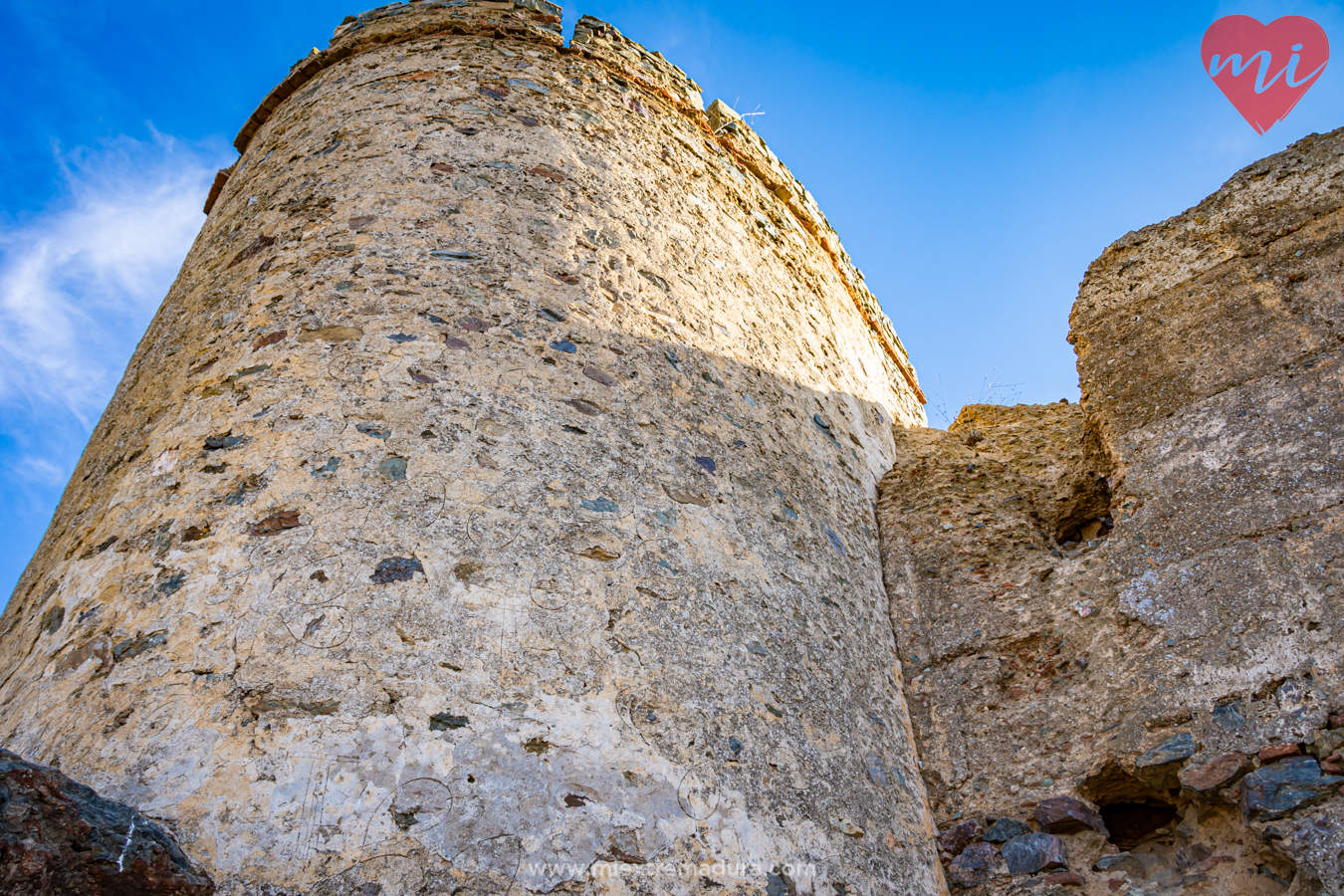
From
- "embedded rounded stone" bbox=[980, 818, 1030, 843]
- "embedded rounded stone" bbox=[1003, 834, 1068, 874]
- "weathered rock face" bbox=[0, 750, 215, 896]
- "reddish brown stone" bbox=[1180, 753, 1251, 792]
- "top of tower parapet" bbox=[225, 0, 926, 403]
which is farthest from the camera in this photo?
"top of tower parapet" bbox=[225, 0, 926, 403]

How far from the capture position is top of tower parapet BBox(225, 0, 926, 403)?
4.70 meters

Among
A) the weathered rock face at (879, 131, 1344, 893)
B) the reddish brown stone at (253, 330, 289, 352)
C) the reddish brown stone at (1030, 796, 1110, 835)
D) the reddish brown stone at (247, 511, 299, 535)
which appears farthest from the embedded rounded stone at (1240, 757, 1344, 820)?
the reddish brown stone at (253, 330, 289, 352)

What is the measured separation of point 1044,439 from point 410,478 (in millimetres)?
3547

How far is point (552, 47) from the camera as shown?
15.6 feet

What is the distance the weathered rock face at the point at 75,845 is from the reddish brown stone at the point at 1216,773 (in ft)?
9.23

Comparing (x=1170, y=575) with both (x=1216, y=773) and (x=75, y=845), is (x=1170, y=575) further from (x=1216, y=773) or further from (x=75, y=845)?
(x=75, y=845)

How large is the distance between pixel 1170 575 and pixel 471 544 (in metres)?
2.57

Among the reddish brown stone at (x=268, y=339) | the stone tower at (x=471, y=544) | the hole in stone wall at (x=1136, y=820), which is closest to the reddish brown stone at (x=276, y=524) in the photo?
the stone tower at (x=471, y=544)

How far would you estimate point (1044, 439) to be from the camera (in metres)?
4.96

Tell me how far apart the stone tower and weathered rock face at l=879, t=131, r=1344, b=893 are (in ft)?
1.10

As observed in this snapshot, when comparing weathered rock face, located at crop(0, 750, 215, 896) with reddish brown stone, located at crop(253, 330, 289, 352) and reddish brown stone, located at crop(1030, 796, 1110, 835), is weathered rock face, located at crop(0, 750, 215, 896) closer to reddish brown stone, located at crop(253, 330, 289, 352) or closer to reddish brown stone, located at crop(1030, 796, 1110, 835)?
reddish brown stone, located at crop(253, 330, 289, 352)

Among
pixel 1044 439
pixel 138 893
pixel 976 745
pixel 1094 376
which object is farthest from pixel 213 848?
pixel 1044 439

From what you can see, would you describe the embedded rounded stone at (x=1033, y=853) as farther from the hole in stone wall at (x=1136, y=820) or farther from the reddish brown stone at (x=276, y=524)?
the reddish brown stone at (x=276, y=524)

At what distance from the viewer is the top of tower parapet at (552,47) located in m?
4.70
